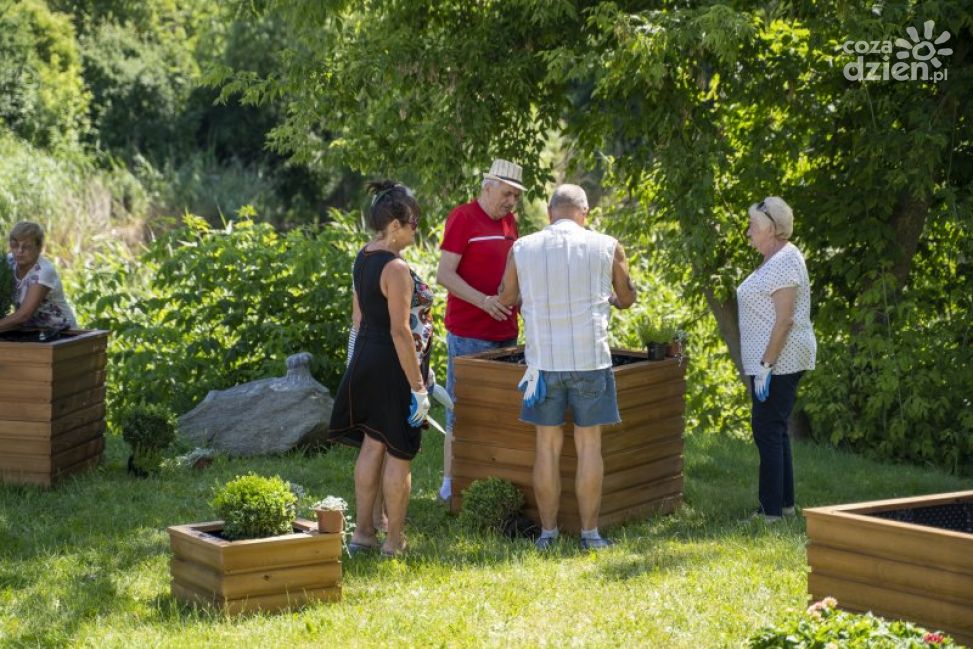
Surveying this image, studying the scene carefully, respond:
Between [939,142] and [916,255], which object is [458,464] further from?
[916,255]

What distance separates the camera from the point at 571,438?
6051mm

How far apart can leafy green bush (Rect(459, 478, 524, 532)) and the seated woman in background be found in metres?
2.83

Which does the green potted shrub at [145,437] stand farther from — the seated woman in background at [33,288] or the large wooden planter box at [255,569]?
the large wooden planter box at [255,569]

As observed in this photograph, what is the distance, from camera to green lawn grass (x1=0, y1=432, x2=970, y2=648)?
4.41 meters

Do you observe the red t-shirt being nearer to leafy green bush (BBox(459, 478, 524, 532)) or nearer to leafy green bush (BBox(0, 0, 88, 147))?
leafy green bush (BBox(459, 478, 524, 532))

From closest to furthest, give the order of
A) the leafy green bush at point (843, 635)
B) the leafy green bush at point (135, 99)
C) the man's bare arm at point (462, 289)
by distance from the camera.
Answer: the leafy green bush at point (843, 635), the man's bare arm at point (462, 289), the leafy green bush at point (135, 99)

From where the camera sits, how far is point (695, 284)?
9445 mm

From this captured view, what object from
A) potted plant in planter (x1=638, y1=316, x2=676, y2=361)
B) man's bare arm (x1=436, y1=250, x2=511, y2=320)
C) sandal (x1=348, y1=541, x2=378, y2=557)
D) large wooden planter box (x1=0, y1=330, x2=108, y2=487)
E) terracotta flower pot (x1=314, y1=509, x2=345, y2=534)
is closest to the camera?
terracotta flower pot (x1=314, y1=509, x2=345, y2=534)

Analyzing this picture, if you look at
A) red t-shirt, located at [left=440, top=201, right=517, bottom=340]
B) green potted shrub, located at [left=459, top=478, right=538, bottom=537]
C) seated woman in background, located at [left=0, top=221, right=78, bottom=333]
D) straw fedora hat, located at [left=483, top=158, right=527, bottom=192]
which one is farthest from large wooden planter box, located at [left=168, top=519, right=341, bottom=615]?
seated woman in background, located at [left=0, top=221, right=78, bottom=333]

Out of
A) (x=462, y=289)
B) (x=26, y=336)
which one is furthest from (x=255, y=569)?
(x=26, y=336)

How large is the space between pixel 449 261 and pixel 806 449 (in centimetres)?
385

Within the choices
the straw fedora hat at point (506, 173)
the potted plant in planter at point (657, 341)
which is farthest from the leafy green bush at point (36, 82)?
the potted plant in planter at point (657, 341)

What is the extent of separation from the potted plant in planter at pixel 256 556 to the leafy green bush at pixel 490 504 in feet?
4.21

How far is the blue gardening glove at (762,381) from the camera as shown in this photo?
6.16 metres
